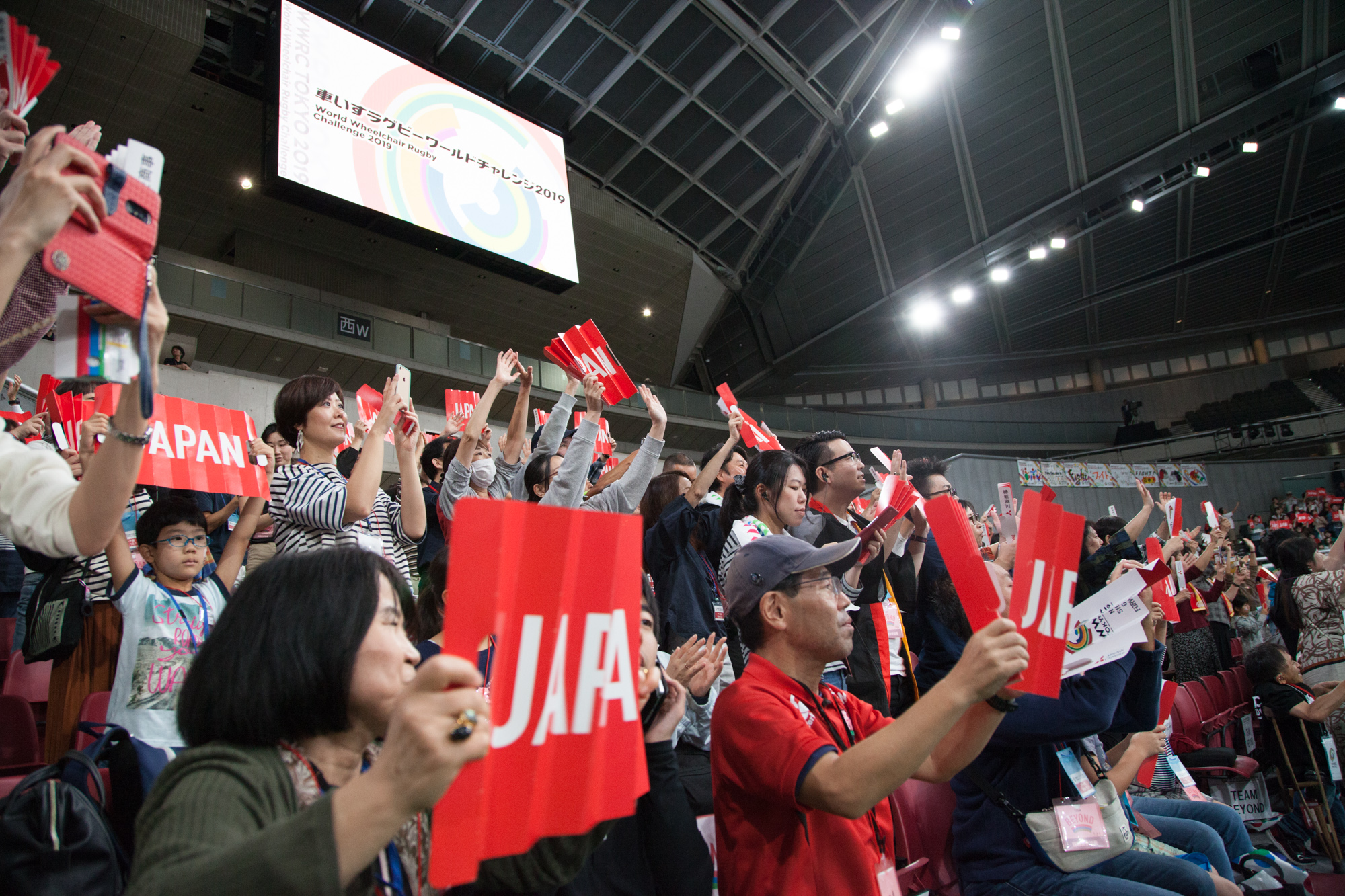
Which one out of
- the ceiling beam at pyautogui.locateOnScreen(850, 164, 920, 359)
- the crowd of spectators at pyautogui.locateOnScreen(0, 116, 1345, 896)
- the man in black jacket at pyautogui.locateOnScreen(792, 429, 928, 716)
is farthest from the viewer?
the ceiling beam at pyautogui.locateOnScreen(850, 164, 920, 359)

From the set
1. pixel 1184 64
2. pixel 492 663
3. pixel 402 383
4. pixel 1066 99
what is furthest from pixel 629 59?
pixel 492 663

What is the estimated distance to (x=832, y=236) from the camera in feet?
56.4

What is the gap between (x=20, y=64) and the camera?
150 centimetres

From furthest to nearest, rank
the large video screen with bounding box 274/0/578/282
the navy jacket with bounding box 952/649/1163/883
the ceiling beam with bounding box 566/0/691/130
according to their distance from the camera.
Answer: the ceiling beam with bounding box 566/0/691/130 < the large video screen with bounding box 274/0/578/282 < the navy jacket with bounding box 952/649/1163/883

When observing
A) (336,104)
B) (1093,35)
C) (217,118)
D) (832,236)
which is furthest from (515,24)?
(1093,35)

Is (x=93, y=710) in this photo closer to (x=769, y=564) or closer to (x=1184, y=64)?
(x=769, y=564)

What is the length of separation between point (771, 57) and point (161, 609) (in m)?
13.2

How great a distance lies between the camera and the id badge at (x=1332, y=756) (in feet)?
13.7

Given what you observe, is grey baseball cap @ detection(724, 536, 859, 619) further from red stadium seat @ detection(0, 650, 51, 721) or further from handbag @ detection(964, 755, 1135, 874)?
red stadium seat @ detection(0, 650, 51, 721)

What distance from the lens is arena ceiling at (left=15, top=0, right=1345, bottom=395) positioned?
1175 centimetres

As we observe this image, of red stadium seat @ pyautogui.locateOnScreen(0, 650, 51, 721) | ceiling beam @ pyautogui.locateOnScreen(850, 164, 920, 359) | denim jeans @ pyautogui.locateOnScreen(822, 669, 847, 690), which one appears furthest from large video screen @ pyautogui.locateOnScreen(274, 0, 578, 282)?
denim jeans @ pyautogui.locateOnScreen(822, 669, 847, 690)

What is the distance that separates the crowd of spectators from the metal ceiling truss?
1333 centimetres

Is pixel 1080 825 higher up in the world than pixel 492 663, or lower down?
lower down

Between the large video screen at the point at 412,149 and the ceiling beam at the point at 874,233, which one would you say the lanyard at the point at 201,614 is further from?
the ceiling beam at the point at 874,233
